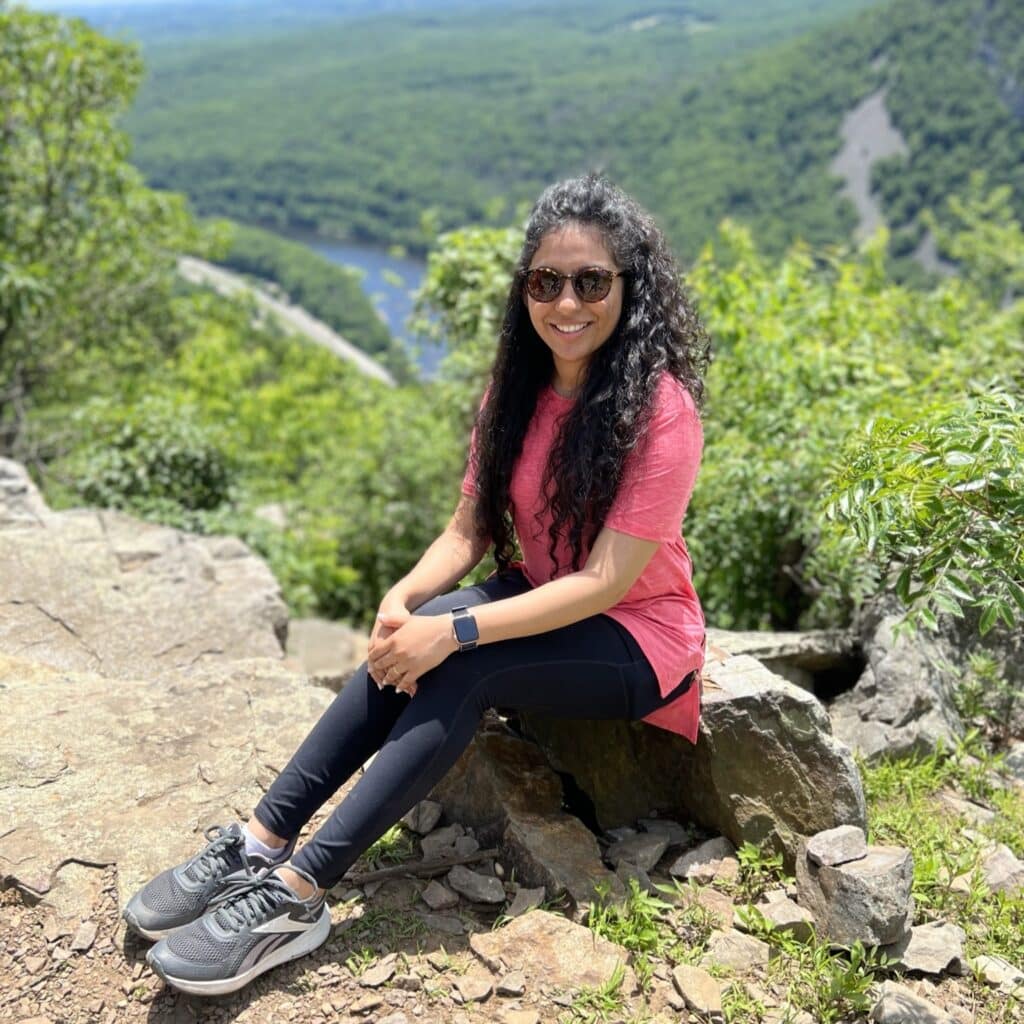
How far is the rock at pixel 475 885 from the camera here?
8.99 ft

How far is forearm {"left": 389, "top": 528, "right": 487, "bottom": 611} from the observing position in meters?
2.94

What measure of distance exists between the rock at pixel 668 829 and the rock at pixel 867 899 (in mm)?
477

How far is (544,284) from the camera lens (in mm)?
2736

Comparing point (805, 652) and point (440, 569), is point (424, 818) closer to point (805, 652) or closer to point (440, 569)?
point (440, 569)

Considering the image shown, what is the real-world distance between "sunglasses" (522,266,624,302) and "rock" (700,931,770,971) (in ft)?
5.67

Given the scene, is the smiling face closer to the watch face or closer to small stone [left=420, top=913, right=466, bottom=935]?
the watch face

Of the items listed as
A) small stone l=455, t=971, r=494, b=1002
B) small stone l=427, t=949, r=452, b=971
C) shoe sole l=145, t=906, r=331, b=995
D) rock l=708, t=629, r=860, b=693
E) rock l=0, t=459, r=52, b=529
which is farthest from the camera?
rock l=0, t=459, r=52, b=529

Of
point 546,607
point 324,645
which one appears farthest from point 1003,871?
point 324,645

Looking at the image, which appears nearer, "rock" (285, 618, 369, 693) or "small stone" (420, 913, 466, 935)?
"small stone" (420, 913, 466, 935)

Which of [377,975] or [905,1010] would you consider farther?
[377,975]

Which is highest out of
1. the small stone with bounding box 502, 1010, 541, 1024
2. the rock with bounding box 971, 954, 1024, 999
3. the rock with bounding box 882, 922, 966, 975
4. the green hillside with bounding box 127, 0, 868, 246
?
the green hillside with bounding box 127, 0, 868, 246

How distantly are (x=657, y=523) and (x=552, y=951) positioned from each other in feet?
3.70

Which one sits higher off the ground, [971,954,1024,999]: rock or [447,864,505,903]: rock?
[447,864,505,903]: rock

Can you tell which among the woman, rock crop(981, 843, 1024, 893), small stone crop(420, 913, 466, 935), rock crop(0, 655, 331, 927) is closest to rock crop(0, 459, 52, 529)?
rock crop(0, 655, 331, 927)
